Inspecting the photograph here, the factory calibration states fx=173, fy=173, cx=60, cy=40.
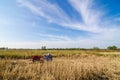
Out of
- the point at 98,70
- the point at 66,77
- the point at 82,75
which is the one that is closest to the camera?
the point at 66,77

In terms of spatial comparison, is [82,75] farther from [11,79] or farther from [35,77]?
[11,79]

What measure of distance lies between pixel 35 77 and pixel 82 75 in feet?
6.38

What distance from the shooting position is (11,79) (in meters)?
6.08

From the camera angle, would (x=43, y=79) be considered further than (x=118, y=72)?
No

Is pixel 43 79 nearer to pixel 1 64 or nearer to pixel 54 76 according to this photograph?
pixel 54 76

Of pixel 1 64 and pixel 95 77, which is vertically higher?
pixel 1 64

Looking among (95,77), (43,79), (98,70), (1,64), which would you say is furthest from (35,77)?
(98,70)

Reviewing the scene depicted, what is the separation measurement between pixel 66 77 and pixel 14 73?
6.42 ft

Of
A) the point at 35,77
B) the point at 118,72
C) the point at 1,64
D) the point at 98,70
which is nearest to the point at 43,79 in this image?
the point at 35,77

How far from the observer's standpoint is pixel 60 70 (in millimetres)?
7188

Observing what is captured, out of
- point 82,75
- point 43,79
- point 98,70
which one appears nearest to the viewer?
point 43,79

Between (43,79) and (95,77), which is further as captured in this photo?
(95,77)

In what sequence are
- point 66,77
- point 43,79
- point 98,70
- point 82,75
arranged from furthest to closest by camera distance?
point 98,70 < point 82,75 < point 66,77 < point 43,79

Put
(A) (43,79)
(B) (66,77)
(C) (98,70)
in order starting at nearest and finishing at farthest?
1. (A) (43,79)
2. (B) (66,77)
3. (C) (98,70)
